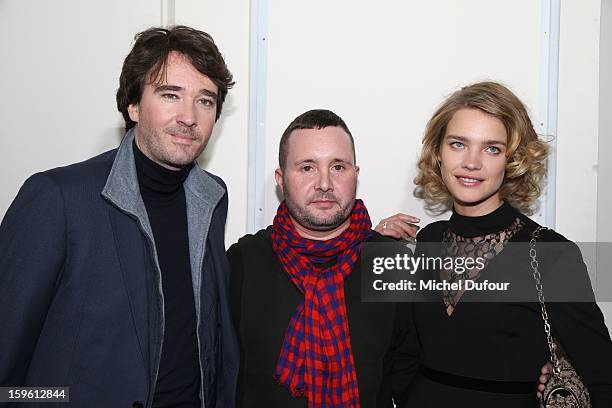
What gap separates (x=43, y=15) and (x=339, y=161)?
62.5 inches

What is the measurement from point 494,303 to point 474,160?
1.62 ft

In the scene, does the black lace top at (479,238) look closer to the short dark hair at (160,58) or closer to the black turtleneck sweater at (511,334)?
the black turtleneck sweater at (511,334)

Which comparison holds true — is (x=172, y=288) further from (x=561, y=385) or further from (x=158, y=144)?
(x=561, y=385)

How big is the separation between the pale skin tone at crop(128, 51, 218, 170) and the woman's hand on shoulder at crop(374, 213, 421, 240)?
2.81ft

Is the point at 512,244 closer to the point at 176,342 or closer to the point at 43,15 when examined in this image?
the point at 176,342

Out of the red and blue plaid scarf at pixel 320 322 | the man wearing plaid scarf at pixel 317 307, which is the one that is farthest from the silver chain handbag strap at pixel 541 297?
the red and blue plaid scarf at pixel 320 322

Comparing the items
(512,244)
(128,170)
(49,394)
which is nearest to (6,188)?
(128,170)

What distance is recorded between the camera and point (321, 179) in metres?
2.05

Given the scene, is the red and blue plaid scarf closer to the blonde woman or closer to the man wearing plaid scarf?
the man wearing plaid scarf

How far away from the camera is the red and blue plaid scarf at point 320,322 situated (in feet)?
6.42

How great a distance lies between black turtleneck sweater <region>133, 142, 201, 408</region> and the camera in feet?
6.02

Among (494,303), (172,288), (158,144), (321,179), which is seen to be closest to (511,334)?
(494,303)

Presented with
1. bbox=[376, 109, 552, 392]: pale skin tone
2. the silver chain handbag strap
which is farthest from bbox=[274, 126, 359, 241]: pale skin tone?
the silver chain handbag strap

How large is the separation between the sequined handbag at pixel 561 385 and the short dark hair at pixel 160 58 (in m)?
1.36
